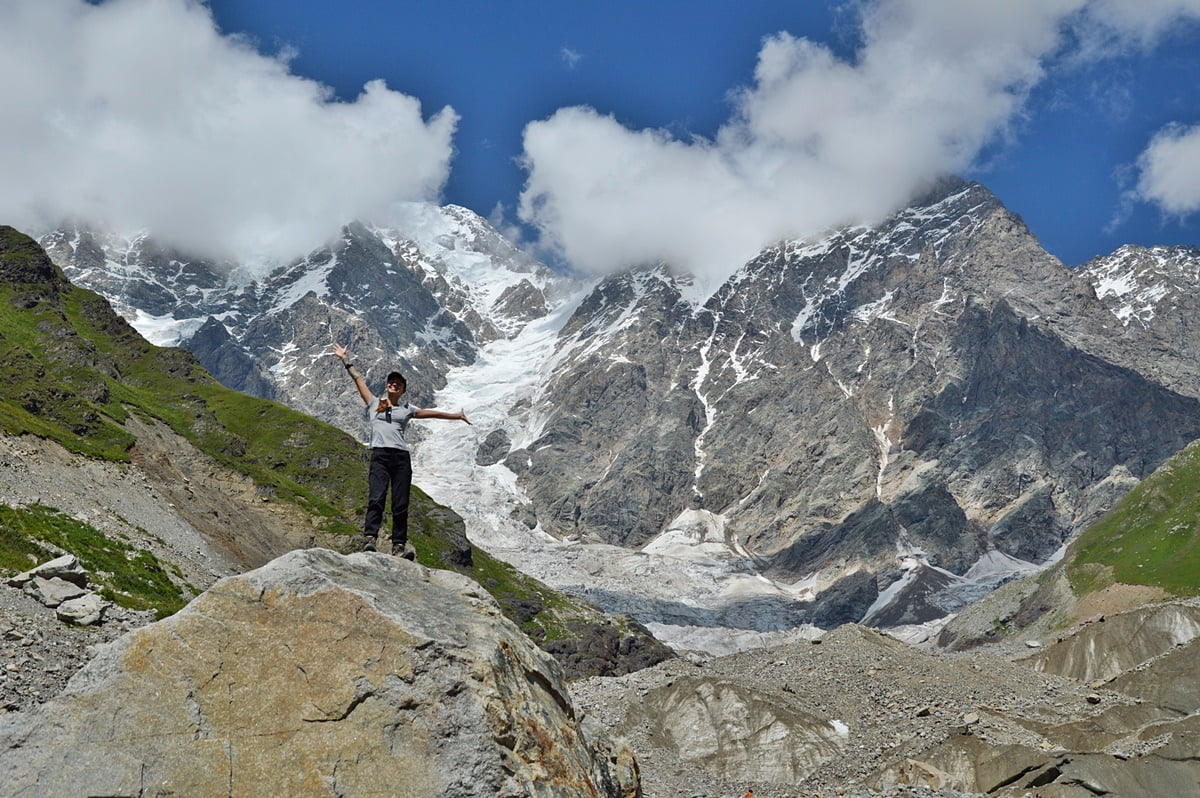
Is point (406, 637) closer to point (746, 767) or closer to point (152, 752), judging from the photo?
point (152, 752)

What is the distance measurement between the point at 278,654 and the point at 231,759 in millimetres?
1461

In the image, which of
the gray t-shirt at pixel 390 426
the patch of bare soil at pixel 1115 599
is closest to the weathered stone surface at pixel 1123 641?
the patch of bare soil at pixel 1115 599

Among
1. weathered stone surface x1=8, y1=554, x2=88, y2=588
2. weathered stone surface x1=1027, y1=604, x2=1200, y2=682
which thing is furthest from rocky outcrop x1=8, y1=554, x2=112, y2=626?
weathered stone surface x1=1027, y1=604, x2=1200, y2=682

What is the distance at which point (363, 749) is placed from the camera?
11812 millimetres

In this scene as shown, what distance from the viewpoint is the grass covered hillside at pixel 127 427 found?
50406mm

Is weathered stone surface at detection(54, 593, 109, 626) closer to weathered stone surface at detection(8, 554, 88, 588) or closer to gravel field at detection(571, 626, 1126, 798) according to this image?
weathered stone surface at detection(8, 554, 88, 588)

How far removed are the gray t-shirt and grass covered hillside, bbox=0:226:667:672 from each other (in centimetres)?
2557

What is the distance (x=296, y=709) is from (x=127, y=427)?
342 feet

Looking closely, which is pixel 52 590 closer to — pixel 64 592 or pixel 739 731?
pixel 64 592

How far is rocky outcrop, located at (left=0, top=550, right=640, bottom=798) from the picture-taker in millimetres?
11266

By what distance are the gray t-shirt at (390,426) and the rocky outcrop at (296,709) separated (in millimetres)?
3853

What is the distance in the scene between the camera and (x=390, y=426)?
17219 mm

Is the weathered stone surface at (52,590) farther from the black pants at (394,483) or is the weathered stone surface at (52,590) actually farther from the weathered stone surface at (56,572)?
the black pants at (394,483)

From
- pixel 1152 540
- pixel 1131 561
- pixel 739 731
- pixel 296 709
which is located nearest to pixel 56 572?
pixel 296 709
